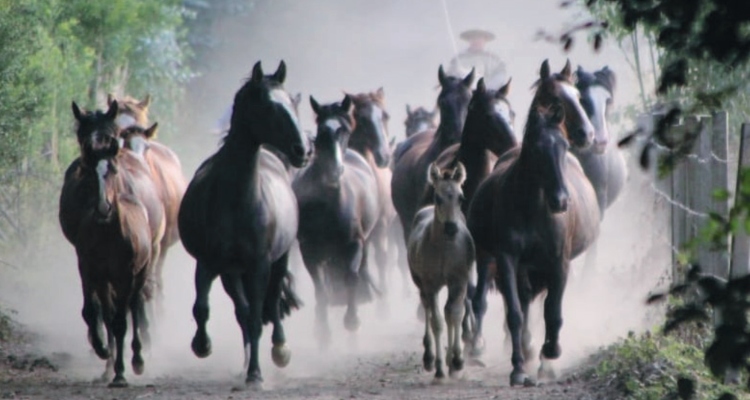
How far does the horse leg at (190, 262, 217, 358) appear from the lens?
40.3ft

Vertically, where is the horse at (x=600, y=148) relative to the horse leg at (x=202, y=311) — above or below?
above

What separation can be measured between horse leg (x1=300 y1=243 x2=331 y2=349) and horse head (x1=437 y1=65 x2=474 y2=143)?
2.05 meters

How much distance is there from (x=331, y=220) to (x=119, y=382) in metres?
4.51

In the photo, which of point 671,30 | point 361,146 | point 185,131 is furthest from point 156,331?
point 185,131

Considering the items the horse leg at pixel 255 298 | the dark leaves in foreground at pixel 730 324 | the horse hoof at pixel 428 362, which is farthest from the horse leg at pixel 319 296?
the dark leaves in foreground at pixel 730 324

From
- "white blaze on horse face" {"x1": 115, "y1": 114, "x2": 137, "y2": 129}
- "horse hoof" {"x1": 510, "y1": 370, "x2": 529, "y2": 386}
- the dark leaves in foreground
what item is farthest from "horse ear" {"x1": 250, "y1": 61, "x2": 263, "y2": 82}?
the dark leaves in foreground

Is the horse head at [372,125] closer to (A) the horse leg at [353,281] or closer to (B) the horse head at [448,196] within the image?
(A) the horse leg at [353,281]

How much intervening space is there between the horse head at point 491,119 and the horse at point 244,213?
184cm

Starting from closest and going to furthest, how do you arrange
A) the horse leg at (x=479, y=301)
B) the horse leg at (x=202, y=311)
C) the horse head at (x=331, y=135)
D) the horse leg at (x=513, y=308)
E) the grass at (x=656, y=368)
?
the grass at (x=656, y=368)
the horse leg at (x=513, y=308)
the horse leg at (x=202, y=311)
the horse leg at (x=479, y=301)
the horse head at (x=331, y=135)

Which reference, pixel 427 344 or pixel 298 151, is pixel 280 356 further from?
pixel 298 151

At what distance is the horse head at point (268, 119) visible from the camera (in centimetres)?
1173

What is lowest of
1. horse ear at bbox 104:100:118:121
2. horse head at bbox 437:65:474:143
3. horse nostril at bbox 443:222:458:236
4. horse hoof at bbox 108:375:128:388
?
horse hoof at bbox 108:375:128:388

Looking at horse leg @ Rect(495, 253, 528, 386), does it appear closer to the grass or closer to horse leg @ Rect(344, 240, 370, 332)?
the grass

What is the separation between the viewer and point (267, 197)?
492 inches
